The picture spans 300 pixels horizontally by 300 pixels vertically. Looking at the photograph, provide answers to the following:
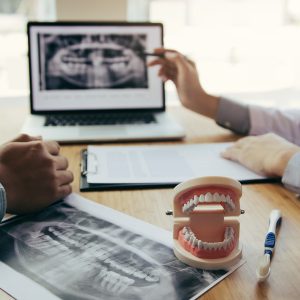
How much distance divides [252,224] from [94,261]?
0.82ft

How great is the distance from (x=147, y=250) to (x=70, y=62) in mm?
842

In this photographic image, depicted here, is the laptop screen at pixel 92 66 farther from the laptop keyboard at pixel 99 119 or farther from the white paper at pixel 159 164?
the white paper at pixel 159 164

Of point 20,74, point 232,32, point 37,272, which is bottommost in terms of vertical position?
point 37,272

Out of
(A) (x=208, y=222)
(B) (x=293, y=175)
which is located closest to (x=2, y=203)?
(A) (x=208, y=222)

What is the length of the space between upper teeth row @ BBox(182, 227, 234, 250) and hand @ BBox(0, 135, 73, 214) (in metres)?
0.25

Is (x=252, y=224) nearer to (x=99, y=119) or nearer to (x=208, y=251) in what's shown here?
(x=208, y=251)

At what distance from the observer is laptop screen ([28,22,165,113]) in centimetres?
131

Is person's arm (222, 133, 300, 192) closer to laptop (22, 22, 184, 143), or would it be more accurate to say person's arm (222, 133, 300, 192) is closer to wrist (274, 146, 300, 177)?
wrist (274, 146, 300, 177)

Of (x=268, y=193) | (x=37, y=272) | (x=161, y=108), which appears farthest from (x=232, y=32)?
(x=37, y=272)

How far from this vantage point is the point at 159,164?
0.93 m

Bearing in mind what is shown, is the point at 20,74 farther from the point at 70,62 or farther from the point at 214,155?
the point at 214,155

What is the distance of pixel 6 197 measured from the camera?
0.69 metres

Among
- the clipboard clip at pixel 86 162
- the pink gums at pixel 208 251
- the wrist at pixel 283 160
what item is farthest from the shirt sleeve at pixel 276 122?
the pink gums at pixel 208 251

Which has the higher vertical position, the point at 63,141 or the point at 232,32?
the point at 232,32
